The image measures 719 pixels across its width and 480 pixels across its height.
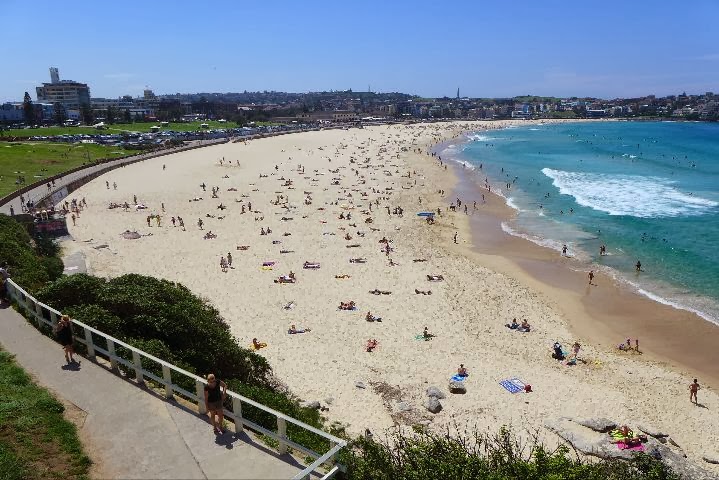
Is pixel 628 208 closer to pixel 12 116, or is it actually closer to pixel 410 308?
pixel 410 308

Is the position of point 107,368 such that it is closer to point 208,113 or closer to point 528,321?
point 528,321

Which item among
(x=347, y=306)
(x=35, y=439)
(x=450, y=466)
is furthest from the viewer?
(x=347, y=306)

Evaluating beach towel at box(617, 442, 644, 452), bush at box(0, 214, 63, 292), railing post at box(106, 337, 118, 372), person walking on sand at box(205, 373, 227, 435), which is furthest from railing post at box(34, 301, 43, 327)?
beach towel at box(617, 442, 644, 452)

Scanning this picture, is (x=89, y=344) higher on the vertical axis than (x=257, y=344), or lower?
higher

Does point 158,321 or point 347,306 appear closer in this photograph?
point 158,321

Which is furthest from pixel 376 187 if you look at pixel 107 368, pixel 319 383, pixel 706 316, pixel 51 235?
pixel 107 368

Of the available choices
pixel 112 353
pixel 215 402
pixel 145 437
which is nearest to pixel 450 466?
pixel 215 402
